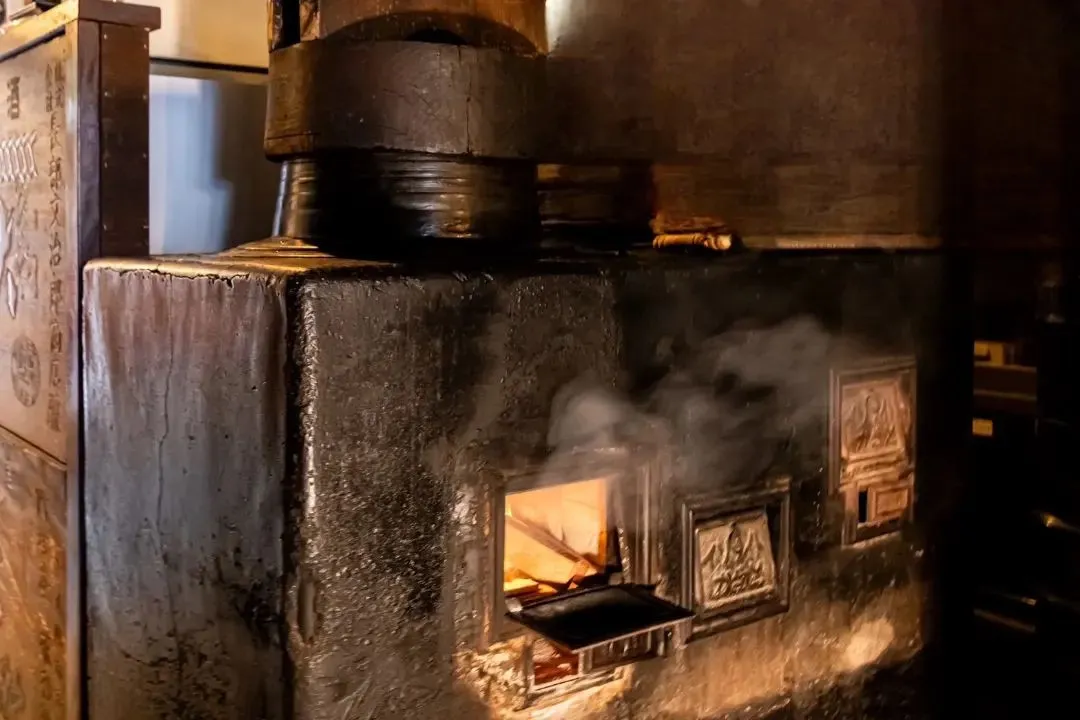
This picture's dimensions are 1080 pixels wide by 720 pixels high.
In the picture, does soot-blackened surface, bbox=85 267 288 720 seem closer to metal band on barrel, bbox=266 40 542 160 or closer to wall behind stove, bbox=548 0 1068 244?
metal band on barrel, bbox=266 40 542 160

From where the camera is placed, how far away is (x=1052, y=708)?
2010mm

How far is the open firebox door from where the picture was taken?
4.92 feet

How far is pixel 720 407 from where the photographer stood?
5.69 feet

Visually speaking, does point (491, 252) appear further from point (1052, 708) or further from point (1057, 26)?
point (1052, 708)

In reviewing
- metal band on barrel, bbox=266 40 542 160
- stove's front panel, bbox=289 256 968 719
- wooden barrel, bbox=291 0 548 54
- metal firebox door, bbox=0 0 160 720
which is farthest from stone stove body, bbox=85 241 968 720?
wooden barrel, bbox=291 0 548 54

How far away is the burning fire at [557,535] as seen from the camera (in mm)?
1659

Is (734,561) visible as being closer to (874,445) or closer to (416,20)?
(874,445)

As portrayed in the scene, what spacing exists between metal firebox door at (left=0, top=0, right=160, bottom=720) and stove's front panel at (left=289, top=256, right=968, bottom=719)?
76 cm

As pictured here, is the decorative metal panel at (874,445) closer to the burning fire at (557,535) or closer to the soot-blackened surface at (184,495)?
the burning fire at (557,535)

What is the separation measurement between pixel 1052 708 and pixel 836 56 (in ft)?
4.23

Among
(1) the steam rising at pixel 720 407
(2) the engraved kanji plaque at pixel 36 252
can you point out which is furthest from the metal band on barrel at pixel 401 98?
(1) the steam rising at pixel 720 407

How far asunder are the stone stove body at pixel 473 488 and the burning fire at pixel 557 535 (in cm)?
1

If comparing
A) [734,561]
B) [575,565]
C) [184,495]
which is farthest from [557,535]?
[184,495]

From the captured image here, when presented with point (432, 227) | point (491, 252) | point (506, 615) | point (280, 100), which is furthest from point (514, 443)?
point (280, 100)
